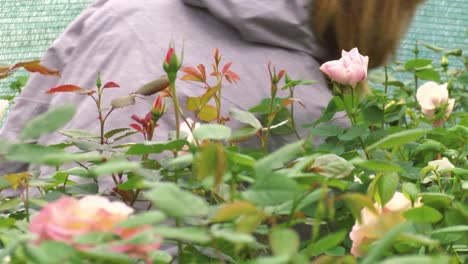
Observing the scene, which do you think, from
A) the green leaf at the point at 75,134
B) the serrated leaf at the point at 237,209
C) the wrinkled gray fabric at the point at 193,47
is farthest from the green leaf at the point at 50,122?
the wrinkled gray fabric at the point at 193,47

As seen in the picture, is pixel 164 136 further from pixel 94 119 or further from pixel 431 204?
pixel 431 204

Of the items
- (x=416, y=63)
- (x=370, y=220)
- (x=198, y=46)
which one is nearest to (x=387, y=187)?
(x=370, y=220)

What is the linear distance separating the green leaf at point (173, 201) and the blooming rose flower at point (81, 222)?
24 mm

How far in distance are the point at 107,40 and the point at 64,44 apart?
172mm

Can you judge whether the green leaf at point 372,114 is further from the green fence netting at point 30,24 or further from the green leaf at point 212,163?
the green fence netting at point 30,24

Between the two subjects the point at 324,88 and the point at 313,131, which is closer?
Answer: the point at 313,131

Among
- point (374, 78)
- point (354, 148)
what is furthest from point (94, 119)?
point (374, 78)

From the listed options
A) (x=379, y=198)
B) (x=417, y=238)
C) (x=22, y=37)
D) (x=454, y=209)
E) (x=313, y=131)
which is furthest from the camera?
(x=22, y=37)

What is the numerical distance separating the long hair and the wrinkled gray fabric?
1.1 inches

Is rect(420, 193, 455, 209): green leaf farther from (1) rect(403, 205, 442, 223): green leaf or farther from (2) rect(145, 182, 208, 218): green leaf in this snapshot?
(2) rect(145, 182, 208, 218): green leaf

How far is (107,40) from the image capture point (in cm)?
167

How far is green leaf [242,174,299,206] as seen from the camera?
0.65m

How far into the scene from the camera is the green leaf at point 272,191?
2.12ft

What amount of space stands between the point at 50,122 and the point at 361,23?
1.19m
